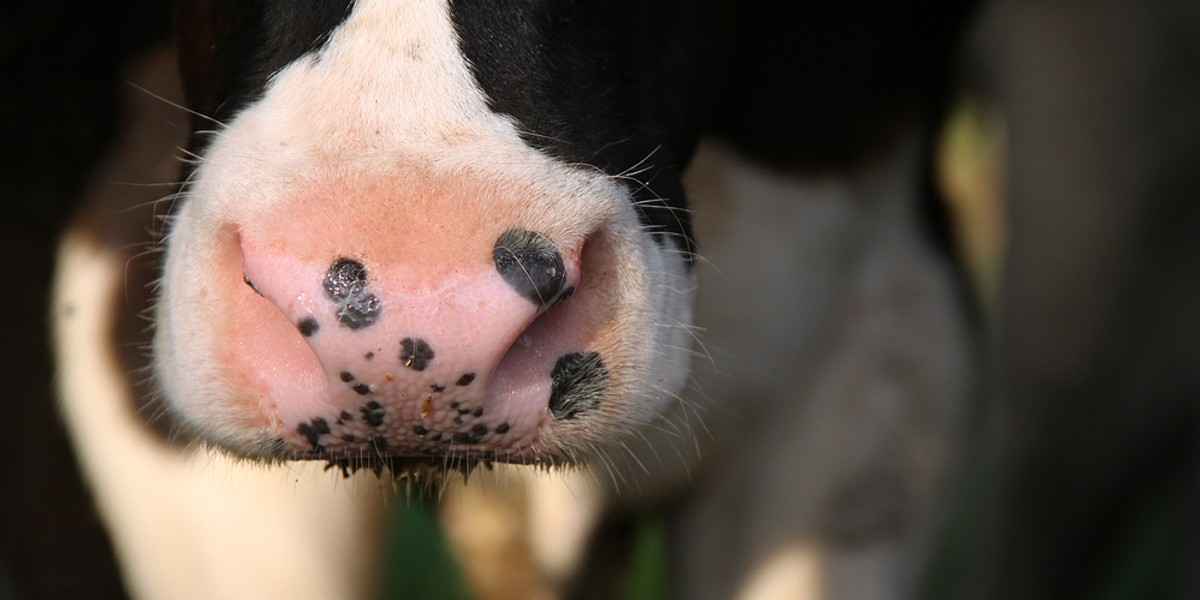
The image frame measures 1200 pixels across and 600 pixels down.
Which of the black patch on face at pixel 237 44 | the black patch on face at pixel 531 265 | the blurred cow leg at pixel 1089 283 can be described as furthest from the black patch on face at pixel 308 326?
the blurred cow leg at pixel 1089 283

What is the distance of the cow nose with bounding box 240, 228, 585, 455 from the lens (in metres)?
0.99

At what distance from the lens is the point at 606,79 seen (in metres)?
1.27

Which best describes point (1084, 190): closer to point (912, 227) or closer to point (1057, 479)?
point (912, 227)

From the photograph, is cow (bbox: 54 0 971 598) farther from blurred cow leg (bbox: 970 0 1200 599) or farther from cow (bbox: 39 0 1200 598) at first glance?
blurred cow leg (bbox: 970 0 1200 599)

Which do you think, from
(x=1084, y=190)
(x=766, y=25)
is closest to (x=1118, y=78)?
(x=1084, y=190)

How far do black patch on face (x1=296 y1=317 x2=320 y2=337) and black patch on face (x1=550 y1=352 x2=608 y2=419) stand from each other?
0.19 m

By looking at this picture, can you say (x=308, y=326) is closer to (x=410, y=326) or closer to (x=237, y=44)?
(x=410, y=326)

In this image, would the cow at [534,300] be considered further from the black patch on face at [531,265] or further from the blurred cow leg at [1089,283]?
the blurred cow leg at [1089,283]

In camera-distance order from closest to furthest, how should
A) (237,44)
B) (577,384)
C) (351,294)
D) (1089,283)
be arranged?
(351,294) → (577,384) → (237,44) → (1089,283)

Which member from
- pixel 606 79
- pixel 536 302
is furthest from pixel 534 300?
pixel 606 79

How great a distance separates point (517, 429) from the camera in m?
1.08

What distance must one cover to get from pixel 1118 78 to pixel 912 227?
0.46 meters

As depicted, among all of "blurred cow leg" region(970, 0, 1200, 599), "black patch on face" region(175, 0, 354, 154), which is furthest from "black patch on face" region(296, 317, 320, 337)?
"blurred cow leg" region(970, 0, 1200, 599)

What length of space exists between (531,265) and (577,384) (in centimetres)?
14
